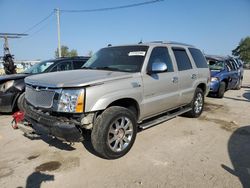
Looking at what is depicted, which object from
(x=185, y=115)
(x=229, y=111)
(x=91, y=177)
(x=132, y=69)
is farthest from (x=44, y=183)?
(x=229, y=111)

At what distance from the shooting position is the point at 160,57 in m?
4.93

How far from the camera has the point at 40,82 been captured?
12.5 feet

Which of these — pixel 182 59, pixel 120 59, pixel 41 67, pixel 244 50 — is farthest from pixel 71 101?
pixel 244 50

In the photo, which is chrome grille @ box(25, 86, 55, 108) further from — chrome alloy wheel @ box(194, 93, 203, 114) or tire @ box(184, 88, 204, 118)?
chrome alloy wheel @ box(194, 93, 203, 114)

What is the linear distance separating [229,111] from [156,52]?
4.10 m

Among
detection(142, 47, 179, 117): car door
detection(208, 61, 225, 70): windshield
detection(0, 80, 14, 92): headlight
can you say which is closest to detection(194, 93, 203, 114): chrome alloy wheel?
detection(142, 47, 179, 117): car door

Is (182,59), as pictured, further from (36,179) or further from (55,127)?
(36,179)

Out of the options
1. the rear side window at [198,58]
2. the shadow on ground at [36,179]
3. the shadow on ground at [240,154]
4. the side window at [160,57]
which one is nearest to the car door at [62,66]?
the side window at [160,57]

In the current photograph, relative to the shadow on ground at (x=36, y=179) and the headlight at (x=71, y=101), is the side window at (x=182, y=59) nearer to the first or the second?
the headlight at (x=71, y=101)

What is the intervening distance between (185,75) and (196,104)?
3.91ft

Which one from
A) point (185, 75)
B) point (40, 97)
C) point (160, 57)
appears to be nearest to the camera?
point (40, 97)

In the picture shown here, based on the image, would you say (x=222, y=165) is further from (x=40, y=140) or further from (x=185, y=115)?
(x=40, y=140)

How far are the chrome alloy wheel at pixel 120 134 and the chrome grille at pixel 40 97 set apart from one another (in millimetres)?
1056

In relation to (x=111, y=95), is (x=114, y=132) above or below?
below
